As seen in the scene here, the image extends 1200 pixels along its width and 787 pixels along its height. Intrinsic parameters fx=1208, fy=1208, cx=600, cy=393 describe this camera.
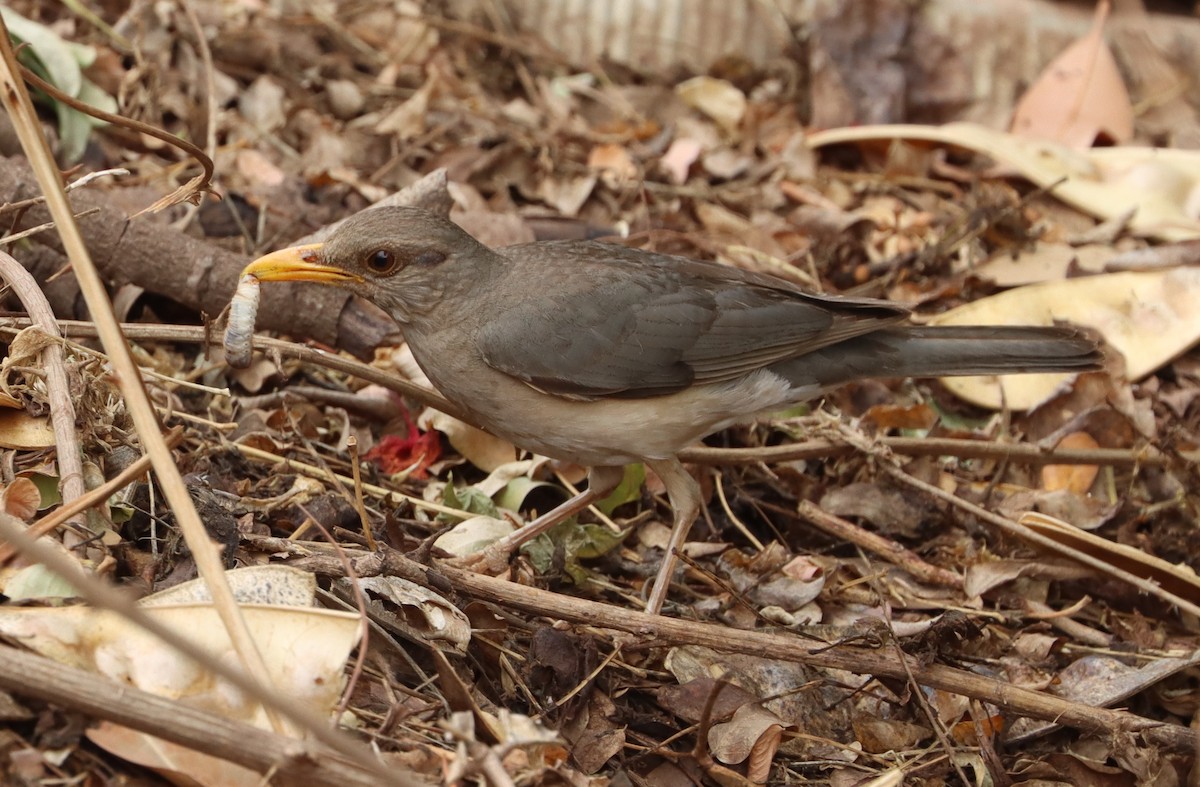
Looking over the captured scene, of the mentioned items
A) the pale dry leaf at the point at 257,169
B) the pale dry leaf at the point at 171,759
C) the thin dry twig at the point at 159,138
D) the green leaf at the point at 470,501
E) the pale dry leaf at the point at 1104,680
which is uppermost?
the thin dry twig at the point at 159,138

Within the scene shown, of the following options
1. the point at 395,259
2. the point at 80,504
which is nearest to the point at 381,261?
the point at 395,259

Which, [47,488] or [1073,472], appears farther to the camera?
[1073,472]

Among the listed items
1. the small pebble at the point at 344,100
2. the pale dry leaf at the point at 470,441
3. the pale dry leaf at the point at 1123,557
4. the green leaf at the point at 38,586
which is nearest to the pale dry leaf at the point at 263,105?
the small pebble at the point at 344,100

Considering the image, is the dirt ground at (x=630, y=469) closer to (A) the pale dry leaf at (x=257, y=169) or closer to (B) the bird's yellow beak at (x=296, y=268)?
(A) the pale dry leaf at (x=257, y=169)

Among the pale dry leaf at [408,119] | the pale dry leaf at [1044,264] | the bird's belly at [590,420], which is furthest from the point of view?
the pale dry leaf at [408,119]

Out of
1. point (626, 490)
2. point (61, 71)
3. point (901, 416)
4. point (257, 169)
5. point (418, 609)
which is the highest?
point (61, 71)

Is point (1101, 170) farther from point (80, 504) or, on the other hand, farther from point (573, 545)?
point (80, 504)

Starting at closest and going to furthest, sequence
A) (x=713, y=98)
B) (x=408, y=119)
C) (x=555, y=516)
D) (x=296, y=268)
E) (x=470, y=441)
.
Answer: (x=296, y=268) → (x=555, y=516) → (x=470, y=441) → (x=408, y=119) → (x=713, y=98)

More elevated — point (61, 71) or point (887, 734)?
point (61, 71)
